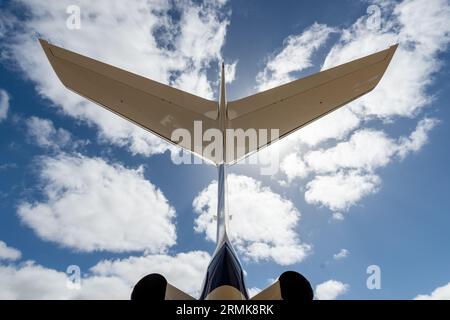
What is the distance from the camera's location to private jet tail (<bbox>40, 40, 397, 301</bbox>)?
6.01 m

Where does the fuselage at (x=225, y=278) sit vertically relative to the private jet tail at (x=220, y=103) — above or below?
below

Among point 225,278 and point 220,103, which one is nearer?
point 225,278

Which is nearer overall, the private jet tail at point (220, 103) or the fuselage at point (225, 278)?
the fuselage at point (225, 278)

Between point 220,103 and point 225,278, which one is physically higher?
point 220,103

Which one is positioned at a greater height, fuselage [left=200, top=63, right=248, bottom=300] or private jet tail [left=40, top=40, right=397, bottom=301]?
private jet tail [left=40, top=40, right=397, bottom=301]

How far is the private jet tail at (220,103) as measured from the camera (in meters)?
6.01

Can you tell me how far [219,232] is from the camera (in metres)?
7.04

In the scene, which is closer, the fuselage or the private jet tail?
the fuselage

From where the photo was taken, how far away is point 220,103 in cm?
759
